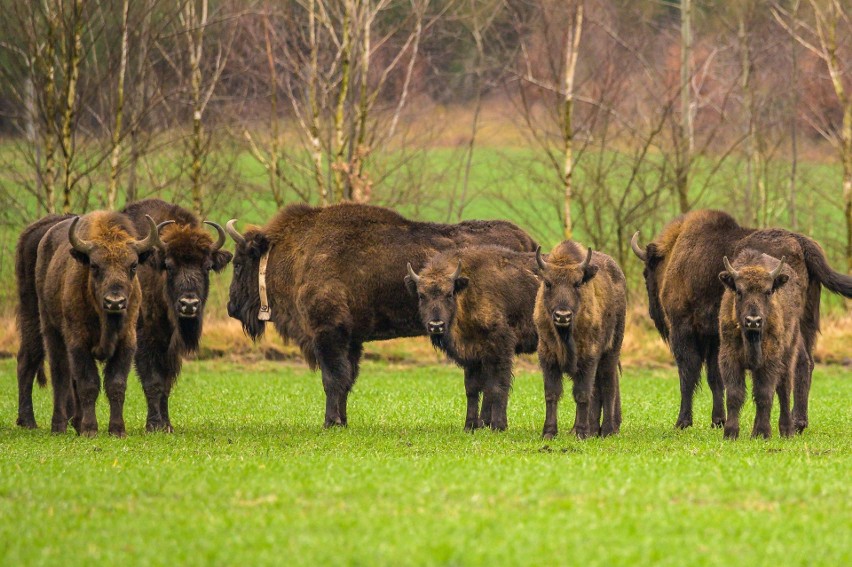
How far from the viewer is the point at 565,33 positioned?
2856cm

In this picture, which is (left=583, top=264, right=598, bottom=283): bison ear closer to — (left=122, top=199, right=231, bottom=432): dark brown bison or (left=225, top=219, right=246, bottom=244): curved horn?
(left=122, top=199, right=231, bottom=432): dark brown bison

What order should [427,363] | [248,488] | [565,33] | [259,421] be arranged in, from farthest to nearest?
1. [565,33]
2. [427,363]
3. [259,421]
4. [248,488]

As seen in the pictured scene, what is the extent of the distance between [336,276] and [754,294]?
5096 millimetres

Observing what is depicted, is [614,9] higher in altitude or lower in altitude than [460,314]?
higher

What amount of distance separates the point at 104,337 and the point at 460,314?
3.89 metres

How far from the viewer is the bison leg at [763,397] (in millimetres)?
13898

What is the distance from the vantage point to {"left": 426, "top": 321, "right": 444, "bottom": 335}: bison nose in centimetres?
1483

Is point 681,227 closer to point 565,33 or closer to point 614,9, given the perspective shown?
point 565,33

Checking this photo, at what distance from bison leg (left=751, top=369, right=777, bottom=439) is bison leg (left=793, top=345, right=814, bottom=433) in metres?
1.41

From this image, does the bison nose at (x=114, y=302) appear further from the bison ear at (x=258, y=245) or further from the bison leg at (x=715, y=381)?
the bison leg at (x=715, y=381)

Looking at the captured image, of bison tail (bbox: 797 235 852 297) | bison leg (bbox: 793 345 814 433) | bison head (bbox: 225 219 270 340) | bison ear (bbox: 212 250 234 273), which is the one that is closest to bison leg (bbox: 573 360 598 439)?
bison leg (bbox: 793 345 814 433)

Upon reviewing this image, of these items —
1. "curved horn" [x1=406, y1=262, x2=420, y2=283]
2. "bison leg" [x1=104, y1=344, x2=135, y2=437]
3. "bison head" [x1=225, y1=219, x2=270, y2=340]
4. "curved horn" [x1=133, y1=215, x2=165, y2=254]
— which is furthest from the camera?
"bison head" [x1=225, y1=219, x2=270, y2=340]

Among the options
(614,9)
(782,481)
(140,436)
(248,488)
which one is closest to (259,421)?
(140,436)

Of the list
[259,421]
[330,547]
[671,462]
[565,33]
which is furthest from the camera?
[565,33]
